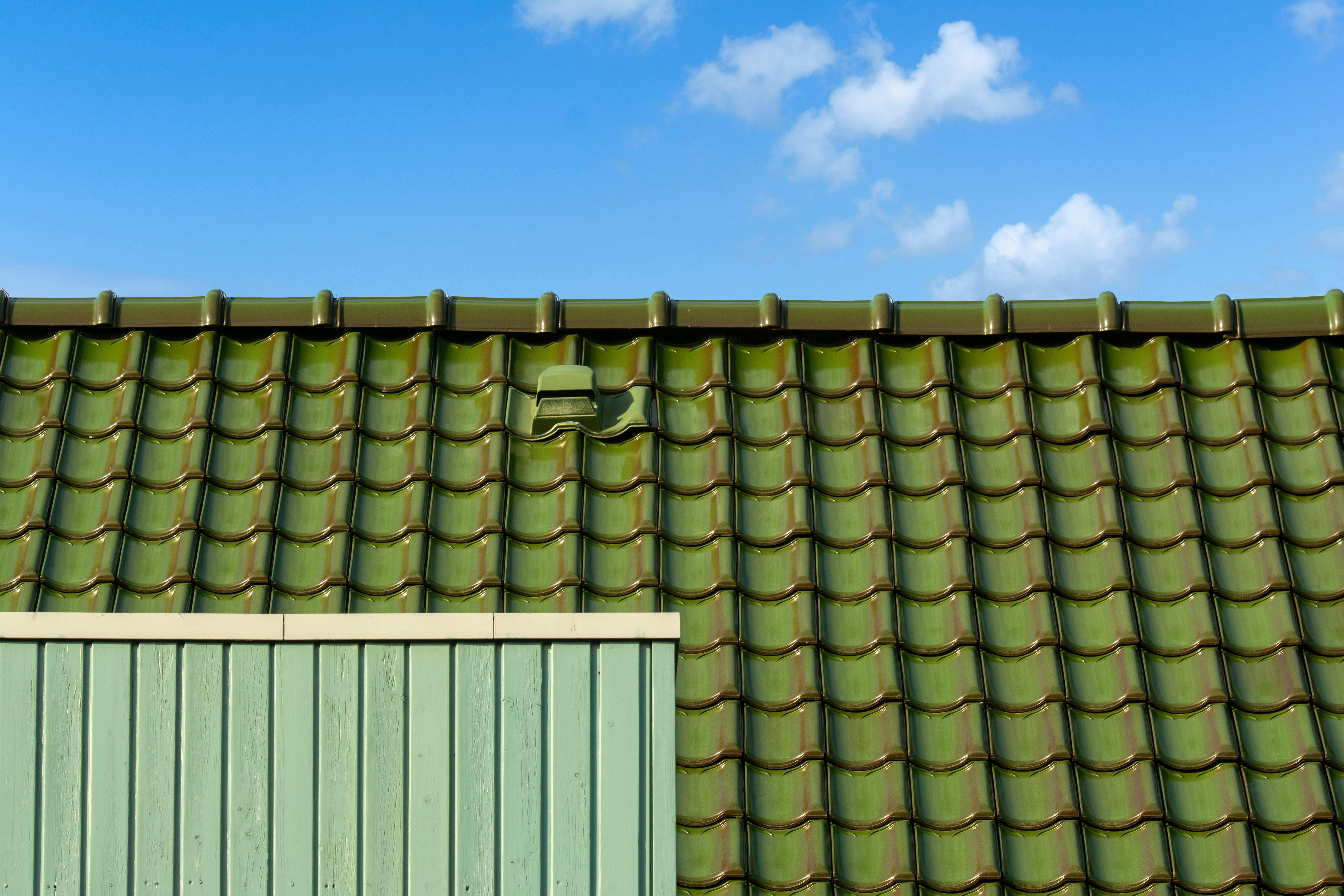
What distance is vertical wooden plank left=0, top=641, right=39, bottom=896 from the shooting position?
4156 mm

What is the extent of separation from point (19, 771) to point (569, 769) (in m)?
1.94

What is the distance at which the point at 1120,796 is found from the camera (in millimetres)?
5301

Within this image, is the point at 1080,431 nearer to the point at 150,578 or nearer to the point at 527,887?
the point at 527,887

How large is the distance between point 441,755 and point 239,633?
2.68 feet

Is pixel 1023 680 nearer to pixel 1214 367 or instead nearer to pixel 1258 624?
pixel 1258 624

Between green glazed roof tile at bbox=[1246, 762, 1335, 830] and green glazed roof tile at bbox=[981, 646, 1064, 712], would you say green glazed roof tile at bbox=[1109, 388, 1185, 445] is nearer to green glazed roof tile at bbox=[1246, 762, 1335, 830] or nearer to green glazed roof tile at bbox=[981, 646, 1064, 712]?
green glazed roof tile at bbox=[981, 646, 1064, 712]

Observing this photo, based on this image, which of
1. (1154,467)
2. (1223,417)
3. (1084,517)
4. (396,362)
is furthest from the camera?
(396,362)

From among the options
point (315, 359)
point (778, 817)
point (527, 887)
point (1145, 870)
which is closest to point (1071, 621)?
point (1145, 870)

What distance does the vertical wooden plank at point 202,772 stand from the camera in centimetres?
414

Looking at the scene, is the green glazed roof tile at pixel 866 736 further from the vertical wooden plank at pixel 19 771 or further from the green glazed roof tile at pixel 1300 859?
the vertical wooden plank at pixel 19 771

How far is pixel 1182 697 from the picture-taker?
5.60 meters

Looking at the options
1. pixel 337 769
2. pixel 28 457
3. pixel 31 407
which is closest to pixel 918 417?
pixel 337 769

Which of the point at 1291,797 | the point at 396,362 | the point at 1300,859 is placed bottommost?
the point at 1300,859

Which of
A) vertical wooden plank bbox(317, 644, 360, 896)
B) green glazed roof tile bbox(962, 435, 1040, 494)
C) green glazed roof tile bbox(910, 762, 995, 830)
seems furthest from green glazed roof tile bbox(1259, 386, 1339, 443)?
vertical wooden plank bbox(317, 644, 360, 896)
